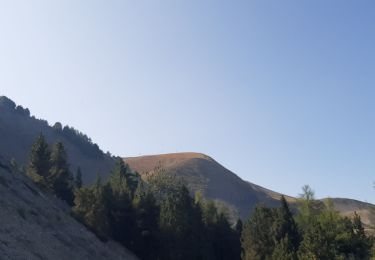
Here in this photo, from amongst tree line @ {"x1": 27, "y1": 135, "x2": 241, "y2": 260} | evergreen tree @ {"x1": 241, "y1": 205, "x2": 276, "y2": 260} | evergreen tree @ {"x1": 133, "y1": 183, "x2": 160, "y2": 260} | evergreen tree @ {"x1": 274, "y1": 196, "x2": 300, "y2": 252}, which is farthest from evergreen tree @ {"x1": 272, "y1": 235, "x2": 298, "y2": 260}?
evergreen tree @ {"x1": 133, "y1": 183, "x2": 160, "y2": 260}

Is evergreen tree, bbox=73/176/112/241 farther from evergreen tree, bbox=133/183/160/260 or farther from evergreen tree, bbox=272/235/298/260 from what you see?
evergreen tree, bbox=272/235/298/260

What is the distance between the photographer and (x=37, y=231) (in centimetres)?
5031

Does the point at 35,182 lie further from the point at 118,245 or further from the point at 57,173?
the point at 118,245

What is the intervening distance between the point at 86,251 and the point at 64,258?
7.97 metres

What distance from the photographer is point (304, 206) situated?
8569 cm

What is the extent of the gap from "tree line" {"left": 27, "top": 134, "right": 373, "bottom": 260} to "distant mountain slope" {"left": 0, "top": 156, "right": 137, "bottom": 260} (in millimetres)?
3946

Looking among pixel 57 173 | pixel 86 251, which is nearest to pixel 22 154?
pixel 57 173

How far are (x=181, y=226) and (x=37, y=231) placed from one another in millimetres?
24179

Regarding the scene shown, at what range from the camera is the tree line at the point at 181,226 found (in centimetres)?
6244

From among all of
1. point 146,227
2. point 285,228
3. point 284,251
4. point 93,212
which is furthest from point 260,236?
point 93,212

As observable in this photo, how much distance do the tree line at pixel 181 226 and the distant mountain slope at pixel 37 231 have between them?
12.9 feet

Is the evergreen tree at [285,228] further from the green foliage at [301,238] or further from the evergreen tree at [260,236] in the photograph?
the evergreen tree at [260,236]

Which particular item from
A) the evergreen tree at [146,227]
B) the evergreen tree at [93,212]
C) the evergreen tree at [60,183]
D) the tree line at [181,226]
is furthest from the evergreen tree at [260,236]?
the evergreen tree at [60,183]

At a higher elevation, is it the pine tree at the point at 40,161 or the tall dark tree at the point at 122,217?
the pine tree at the point at 40,161
